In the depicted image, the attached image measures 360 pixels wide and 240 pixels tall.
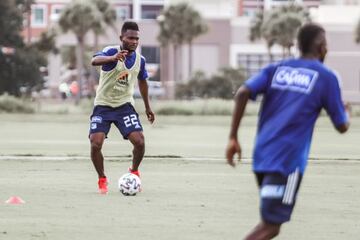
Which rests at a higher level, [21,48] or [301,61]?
[301,61]

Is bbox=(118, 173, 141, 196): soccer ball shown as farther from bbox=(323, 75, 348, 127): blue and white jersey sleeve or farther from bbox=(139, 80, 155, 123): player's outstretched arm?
bbox=(323, 75, 348, 127): blue and white jersey sleeve

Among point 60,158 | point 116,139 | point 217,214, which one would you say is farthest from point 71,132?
point 217,214

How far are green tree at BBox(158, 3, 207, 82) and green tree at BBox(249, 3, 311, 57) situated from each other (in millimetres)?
5741

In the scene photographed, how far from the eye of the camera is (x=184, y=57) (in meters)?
124

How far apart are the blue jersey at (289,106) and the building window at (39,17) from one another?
125623mm

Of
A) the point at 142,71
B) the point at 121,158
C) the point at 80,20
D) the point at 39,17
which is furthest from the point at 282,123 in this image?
the point at 39,17

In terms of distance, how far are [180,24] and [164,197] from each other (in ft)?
308

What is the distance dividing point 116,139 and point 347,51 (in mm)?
66542

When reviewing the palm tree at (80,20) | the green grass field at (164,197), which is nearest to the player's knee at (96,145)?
the green grass field at (164,197)

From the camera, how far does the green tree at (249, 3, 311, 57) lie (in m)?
101

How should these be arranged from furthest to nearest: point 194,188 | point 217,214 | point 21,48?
point 21,48, point 194,188, point 217,214

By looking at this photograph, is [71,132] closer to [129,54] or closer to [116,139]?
[116,139]

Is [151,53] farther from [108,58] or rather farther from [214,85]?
[108,58]

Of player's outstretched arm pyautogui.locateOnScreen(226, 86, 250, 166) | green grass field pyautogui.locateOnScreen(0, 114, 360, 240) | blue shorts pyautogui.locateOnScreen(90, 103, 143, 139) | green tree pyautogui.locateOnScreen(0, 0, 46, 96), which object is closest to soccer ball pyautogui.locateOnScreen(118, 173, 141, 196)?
green grass field pyautogui.locateOnScreen(0, 114, 360, 240)
